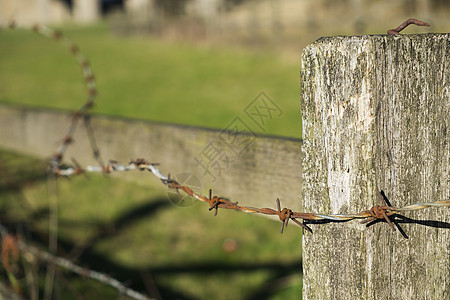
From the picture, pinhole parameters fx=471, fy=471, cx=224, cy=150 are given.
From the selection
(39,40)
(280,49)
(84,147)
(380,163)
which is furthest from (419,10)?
(39,40)

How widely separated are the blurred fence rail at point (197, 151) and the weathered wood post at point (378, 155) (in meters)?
0.33

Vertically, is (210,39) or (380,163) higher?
(210,39)

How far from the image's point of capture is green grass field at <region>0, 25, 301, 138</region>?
297 inches

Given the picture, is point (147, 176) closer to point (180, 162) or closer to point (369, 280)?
point (180, 162)

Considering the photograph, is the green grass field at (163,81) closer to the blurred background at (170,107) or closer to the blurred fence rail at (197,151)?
the blurred background at (170,107)

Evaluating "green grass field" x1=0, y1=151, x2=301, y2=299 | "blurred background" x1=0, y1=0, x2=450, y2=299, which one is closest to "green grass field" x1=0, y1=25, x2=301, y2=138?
"blurred background" x1=0, y1=0, x2=450, y2=299

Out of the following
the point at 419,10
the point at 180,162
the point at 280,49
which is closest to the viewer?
the point at 180,162

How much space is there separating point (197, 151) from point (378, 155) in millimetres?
816

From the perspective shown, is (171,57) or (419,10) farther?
(171,57)

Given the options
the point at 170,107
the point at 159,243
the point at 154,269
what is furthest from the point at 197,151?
the point at 170,107

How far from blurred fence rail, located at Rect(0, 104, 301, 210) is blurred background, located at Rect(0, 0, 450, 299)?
11 centimetres

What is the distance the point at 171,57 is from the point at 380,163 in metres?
12.2

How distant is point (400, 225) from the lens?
0.94 meters

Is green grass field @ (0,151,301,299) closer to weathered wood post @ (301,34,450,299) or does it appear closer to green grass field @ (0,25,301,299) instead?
green grass field @ (0,25,301,299)
